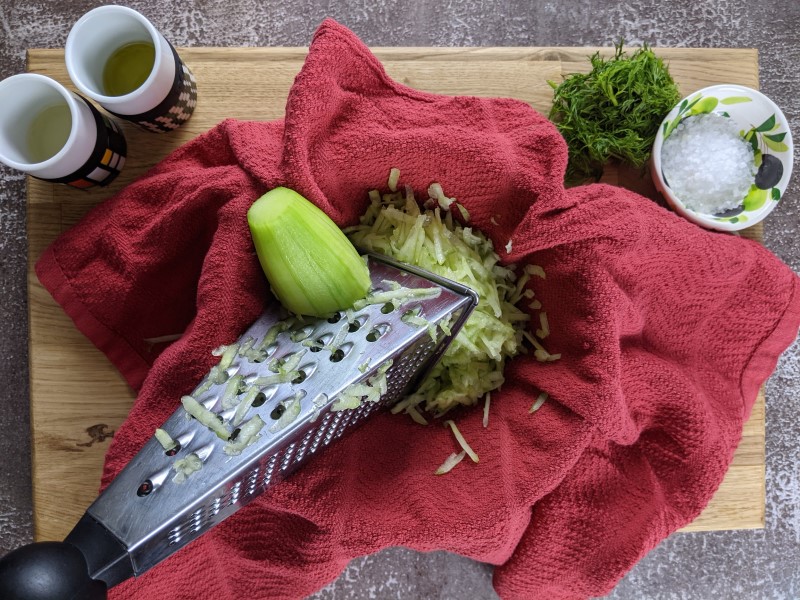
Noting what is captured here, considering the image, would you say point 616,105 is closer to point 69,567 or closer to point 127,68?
point 127,68

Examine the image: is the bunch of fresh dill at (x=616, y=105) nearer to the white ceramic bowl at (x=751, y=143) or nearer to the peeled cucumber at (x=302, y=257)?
the white ceramic bowl at (x=751, y=143)

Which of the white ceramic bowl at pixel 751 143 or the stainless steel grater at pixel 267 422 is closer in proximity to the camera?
the stainless steel grater at pixel 267 422

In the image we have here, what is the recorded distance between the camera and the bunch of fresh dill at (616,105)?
92 centimetres

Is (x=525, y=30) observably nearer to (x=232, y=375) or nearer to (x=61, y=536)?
(x=232, y=375)

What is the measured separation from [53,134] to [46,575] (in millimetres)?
633

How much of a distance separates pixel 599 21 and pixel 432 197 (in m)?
0.52

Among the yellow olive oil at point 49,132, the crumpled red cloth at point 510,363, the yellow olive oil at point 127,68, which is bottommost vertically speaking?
the crumpled red cloth at point 510,363

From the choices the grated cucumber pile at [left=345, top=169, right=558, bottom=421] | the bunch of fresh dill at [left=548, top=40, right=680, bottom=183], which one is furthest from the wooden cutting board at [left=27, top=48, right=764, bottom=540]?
the grated cucumber pile at [left=345, top=169, right=558, bottom=421]

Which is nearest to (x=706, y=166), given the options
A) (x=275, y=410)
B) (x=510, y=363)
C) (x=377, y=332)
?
(x=510, y=363)

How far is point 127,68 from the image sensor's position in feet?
2.90

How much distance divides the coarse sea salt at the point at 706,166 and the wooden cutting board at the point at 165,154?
5cm

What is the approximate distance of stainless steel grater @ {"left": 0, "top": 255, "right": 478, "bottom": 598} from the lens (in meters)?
0.56

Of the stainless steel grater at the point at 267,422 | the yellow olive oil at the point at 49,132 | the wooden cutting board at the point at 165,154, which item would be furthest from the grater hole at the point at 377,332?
the yellow olive oil at the point at 49,132

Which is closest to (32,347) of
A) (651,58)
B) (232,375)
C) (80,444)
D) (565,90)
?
(80,444)
